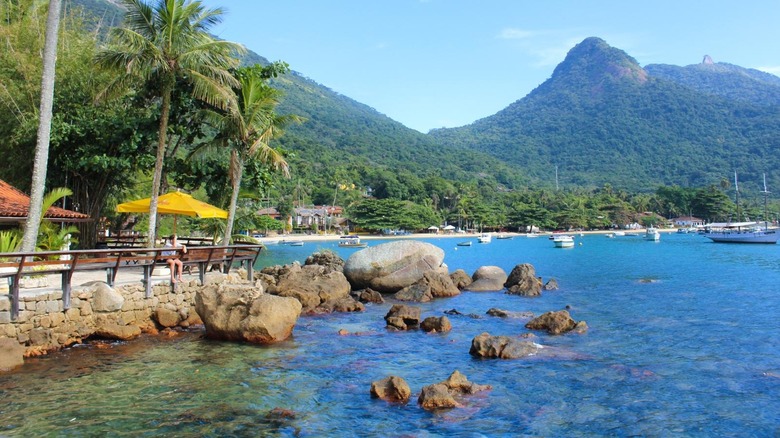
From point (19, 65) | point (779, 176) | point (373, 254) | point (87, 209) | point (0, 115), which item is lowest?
point (373, 254)

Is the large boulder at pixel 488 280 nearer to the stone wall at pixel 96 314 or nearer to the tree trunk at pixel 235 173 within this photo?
the tree trunk at pixel 235 173

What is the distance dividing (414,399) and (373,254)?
1648 cm

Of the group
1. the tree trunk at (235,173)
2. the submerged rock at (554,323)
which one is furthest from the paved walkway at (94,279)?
the submerged rock at (554,323)

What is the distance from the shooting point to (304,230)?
114 metres

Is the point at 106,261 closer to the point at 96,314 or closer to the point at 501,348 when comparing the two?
the point at 96,314

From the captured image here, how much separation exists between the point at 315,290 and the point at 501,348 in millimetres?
9817

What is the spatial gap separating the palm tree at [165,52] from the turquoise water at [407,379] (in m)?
7.50

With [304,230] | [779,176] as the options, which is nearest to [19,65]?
[304,230]

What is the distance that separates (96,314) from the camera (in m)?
13.9

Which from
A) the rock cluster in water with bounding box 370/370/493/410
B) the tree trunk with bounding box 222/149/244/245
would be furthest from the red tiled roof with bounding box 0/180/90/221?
the rock cluster in water with bounding box 370/370/493/410

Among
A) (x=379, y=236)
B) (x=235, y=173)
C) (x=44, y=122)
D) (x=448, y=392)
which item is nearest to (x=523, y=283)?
(x=235, y=173)

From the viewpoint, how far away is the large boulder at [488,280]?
27.7 m

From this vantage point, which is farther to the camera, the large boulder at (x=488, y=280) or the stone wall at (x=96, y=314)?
the large boulder at (x=488, y=280)

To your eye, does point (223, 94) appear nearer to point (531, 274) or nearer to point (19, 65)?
point (19, 65)
